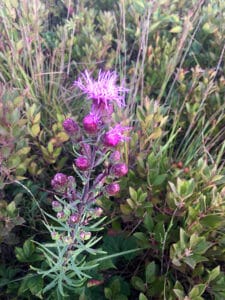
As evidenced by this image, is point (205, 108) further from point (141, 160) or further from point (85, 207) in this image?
point (85, 207)

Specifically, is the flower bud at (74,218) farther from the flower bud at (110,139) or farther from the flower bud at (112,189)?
the flower bud at (110,139)

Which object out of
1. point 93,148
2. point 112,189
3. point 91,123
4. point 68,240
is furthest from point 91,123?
point 68,240

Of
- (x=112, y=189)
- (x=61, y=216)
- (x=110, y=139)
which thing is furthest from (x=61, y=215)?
(x=110, y=139)

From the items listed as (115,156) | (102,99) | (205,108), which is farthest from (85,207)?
(205,108)

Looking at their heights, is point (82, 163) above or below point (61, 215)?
above

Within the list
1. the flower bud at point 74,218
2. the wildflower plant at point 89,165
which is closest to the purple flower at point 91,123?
the wildflower plant at point 89,165

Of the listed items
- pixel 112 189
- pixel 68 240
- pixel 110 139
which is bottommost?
pixel 68 240

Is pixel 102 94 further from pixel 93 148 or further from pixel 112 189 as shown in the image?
pixel 112 189

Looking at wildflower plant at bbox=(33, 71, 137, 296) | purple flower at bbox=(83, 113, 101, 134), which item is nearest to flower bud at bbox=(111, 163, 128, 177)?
wildflower plant at bbox=(33, 71, 137, 296)

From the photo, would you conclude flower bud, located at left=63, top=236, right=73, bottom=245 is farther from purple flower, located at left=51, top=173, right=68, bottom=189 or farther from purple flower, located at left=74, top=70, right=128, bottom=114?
purple flower, located at left=74, top=70, right=128, bottom=114
